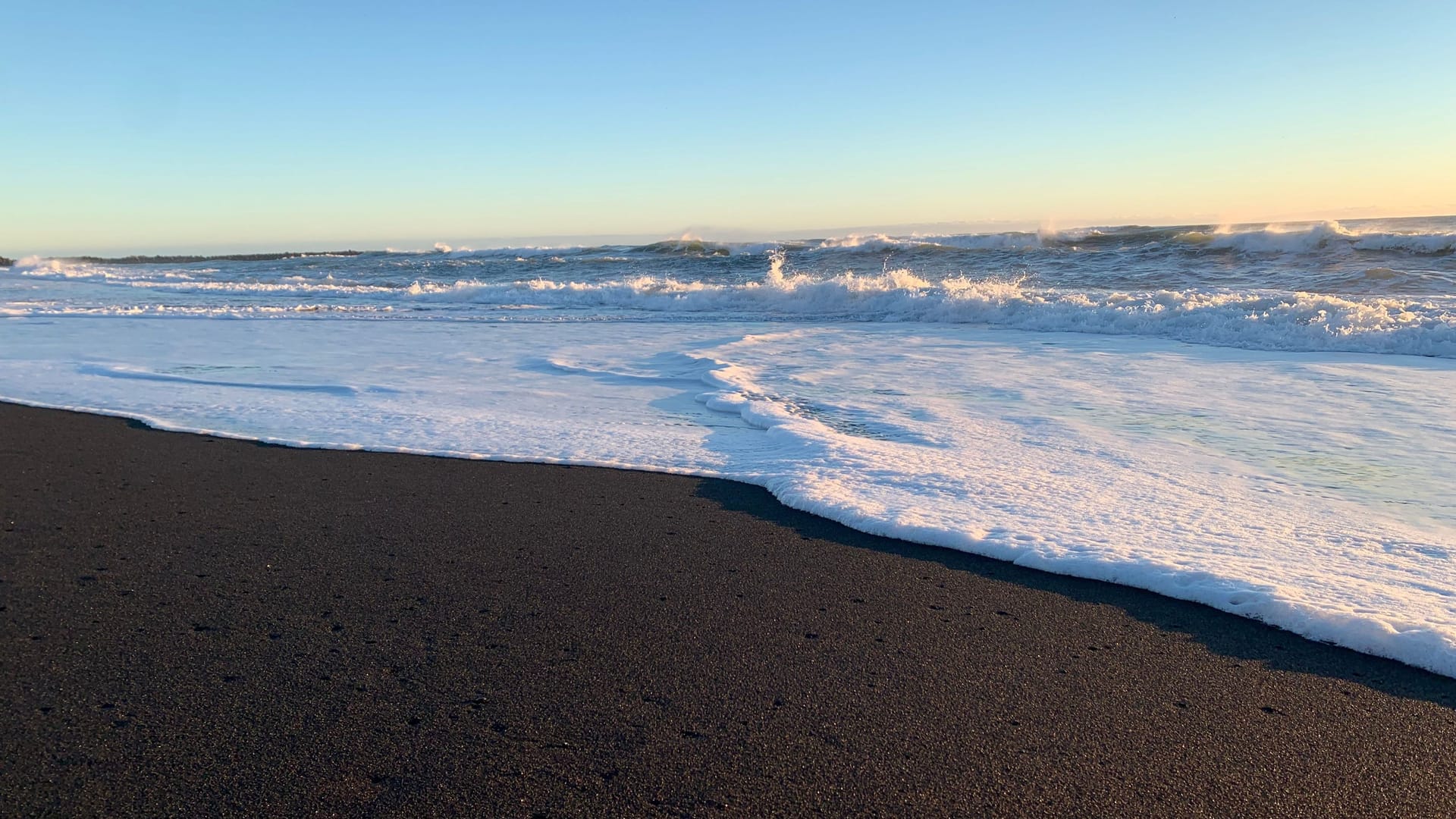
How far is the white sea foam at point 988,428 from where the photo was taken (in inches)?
133

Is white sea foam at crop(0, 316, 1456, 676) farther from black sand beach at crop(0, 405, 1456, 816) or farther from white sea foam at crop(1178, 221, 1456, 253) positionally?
white sea foam at crop(1178, 221, 1456, 253)

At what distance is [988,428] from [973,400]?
109 cm

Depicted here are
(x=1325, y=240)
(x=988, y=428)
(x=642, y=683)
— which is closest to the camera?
(x=642, y=683)

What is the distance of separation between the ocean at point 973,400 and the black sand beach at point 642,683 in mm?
376

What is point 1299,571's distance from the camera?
3240 mm

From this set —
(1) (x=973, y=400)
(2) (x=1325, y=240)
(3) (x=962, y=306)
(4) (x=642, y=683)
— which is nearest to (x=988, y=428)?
(1) (x=973, y=400)

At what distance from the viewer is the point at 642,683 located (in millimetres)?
2463

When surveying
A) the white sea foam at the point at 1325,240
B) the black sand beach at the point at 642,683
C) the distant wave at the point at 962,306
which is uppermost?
the white sea foam at the point at 1325,240

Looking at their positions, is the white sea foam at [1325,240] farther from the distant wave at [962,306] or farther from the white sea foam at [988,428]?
the white sea foam at [988,428]

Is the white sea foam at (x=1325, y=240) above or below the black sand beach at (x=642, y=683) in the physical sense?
above

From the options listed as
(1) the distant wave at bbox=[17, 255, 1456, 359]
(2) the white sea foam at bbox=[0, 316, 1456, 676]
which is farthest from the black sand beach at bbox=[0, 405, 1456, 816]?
(1) the distant wave at bbox=[17, 255, 1456, 359]

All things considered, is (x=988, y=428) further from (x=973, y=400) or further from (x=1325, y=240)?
(x=1325, y=240)

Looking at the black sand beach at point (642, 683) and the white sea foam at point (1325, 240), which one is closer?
the black sand beach at point (642, 683)

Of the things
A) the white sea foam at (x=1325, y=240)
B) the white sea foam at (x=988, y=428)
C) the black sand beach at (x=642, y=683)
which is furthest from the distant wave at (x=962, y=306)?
the black sand beach at (x=642, y=683)
